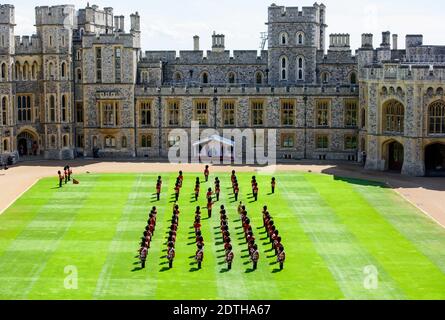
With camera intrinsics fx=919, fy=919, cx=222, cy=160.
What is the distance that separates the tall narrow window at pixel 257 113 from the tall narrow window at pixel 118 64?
12227mm

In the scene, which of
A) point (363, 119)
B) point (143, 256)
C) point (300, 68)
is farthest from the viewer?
point (300, 68)

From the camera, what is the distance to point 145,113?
270 feet

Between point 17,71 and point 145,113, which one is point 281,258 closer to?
point 145,113

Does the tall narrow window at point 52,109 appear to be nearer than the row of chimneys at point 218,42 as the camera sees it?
Yes

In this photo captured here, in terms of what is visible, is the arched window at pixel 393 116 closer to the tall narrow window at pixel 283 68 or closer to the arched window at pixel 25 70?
the tall narrow window at pixel 283 68

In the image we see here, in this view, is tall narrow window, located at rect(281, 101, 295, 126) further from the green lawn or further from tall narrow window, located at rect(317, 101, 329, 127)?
the green lawn

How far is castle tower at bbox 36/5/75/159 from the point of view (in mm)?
81312

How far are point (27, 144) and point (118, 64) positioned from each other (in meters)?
11.8

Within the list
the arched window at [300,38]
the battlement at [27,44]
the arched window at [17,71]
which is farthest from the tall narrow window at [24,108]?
the arched window at [300,38]

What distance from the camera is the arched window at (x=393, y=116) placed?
7162 centimetres

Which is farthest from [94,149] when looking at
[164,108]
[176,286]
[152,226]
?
[176,286]

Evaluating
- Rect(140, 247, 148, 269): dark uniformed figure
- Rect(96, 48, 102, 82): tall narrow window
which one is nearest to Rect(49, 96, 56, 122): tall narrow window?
Rect(96, 48, 102, 82): tall narrow window

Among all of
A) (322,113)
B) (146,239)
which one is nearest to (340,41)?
(322,113)
